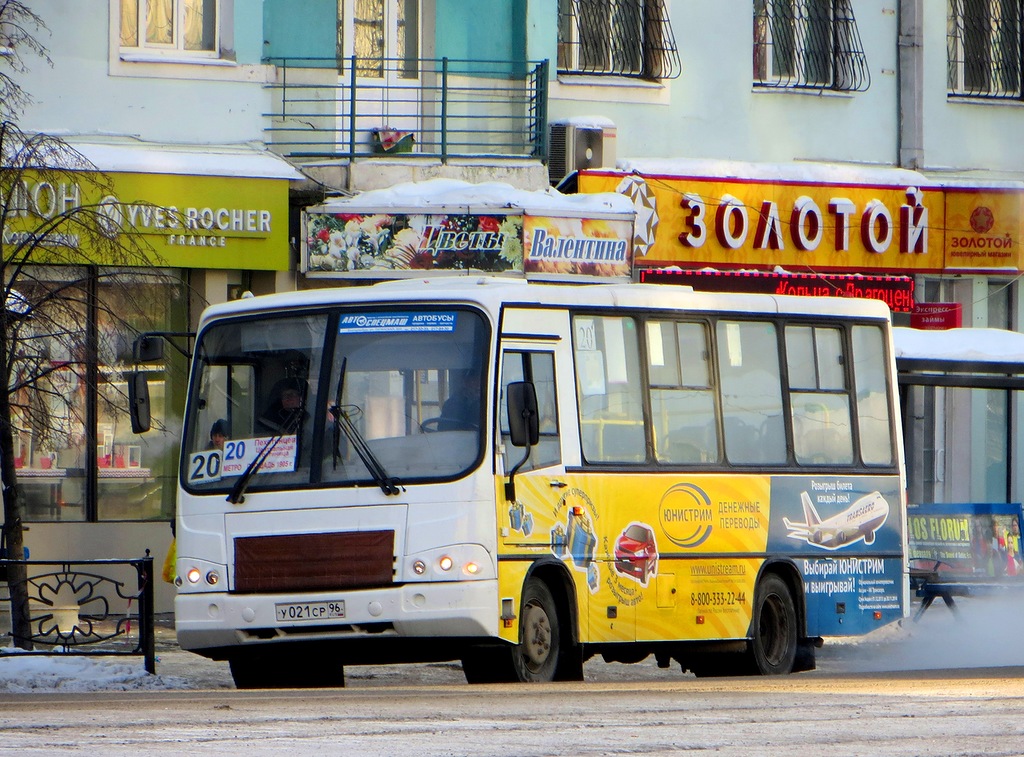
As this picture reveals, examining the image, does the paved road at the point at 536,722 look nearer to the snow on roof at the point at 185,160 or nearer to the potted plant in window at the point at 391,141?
the snow on roof at the point at 185,160

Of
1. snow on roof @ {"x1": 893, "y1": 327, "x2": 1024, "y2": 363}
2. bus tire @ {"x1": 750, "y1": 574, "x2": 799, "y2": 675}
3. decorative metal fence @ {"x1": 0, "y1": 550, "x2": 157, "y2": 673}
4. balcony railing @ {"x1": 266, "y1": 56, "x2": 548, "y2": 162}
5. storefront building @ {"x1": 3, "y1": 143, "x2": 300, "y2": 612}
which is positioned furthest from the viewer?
balcony railing @ {"x1": 266, "y1": 56, "x2": 548, "y2": 162}

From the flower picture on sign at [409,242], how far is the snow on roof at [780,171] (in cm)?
262

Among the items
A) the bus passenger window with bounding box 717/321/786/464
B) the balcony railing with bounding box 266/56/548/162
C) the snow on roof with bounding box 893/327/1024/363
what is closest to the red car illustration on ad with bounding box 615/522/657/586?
the bus passenger window with bounding box 717/321/786/464

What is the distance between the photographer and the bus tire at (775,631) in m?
15.5

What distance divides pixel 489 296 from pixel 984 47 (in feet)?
48.3

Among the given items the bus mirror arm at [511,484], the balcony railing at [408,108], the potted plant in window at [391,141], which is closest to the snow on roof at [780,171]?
the balcony railing at [408,108]

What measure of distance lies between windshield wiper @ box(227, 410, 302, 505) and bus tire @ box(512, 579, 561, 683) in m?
1.81

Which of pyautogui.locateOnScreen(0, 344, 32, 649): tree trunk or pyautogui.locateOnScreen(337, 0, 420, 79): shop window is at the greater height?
pyautogui.locateOnScreen(337, 0, 420, 79): shop window

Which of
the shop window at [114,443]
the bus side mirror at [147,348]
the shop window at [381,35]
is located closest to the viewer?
the bus side mirror at [147,348]

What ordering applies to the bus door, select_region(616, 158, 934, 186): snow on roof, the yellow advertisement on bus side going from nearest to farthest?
the bus door < the yellow advertisement on bus side < select_region(616, 158, 934, 186): snow on roof

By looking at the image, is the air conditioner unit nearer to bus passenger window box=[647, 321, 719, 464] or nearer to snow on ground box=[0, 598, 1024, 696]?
snow on ground box=[0, 598, 1024, 696]

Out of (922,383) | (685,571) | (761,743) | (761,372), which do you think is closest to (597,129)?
(922,383)

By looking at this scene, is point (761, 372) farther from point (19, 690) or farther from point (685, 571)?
point (19, 690)

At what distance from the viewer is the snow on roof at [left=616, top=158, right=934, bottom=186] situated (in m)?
23.4
